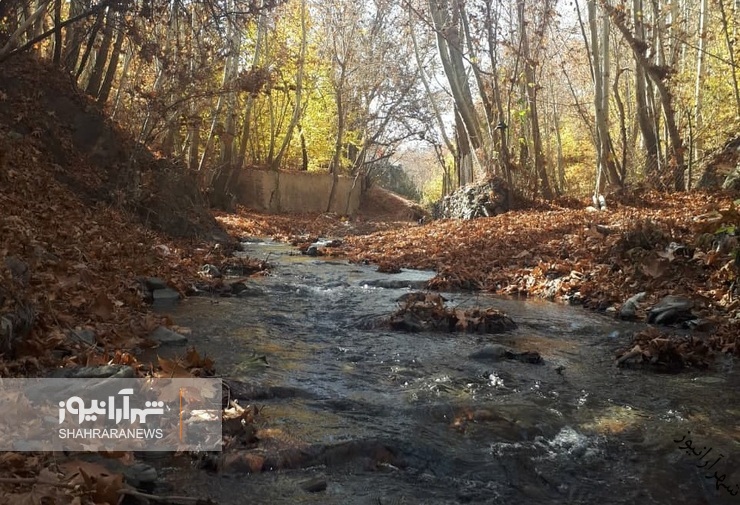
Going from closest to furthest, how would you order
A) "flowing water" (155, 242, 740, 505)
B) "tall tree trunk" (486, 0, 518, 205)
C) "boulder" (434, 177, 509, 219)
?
"flowing water" (155, 242, 740, 505) < "tall tree trunk" (486, 0, 518, 205) < "boulder" (434, 177, 509, 219)

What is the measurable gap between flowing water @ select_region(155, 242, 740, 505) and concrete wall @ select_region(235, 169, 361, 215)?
2168 centimetres

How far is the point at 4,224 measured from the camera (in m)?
5.75

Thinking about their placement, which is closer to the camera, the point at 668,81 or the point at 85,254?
the point at 85,254

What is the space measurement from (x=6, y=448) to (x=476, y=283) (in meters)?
7.55

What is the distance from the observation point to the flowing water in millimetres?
2840

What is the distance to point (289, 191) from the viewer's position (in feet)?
96.7

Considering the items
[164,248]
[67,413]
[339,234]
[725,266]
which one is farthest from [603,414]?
[339,234]

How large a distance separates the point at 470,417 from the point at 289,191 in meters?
26.4

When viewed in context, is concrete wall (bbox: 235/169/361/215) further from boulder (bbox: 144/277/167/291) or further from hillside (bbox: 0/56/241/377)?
boulder (bbox: 144/277/167/291)

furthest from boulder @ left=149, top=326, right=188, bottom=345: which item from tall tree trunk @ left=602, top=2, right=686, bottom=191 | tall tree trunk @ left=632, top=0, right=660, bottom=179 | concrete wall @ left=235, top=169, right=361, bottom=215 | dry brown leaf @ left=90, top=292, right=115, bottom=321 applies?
concrete wall @ left=235, top=169, right=361, bottom=215

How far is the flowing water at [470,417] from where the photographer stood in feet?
9.32

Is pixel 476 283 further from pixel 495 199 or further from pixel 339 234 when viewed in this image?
pixel 339 234
